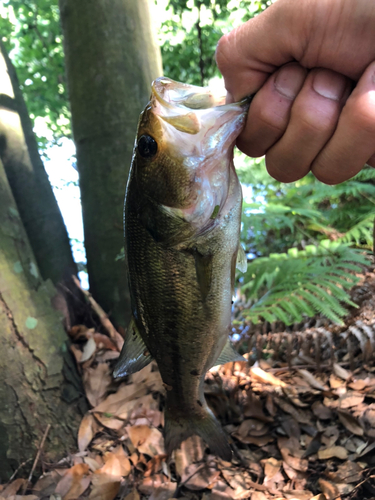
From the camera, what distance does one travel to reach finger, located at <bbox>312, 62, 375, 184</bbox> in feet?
3.50

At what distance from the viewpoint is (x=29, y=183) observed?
9.93 ft

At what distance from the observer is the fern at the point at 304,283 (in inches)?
103

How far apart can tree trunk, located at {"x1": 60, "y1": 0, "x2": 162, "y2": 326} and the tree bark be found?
0.30 meters

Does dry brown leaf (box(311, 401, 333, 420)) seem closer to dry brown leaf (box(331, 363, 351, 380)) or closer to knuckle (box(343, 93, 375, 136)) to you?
dry brown leaf (box(331, 363, 351, 380))

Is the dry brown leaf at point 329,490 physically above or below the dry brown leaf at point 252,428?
above

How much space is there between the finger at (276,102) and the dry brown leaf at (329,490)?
5.87 ft

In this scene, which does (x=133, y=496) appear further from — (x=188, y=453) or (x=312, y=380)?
(x=312, y=380)

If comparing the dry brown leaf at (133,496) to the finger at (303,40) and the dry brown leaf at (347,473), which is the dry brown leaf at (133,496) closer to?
the dry brown leaf at (347,473)

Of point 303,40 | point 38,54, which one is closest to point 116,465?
point 303,40

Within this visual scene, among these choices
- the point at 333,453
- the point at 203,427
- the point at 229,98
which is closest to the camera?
the point at 229,98

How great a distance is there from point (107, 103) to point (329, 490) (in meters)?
3.20

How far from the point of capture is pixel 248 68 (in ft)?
4.10

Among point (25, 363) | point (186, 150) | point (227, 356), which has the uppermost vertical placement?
point (186, 150)

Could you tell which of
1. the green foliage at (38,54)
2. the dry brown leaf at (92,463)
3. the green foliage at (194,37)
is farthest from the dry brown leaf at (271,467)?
the green foliage at (38,54)
